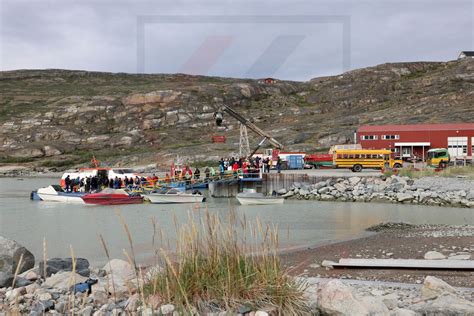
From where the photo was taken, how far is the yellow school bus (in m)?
53.8

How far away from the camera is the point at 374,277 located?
12.5m


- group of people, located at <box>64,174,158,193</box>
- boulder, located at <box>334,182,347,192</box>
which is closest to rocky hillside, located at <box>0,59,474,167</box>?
group of people, located at <box>64,174,158,193</box>

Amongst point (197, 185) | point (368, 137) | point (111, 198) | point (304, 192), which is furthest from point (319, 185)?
point (368, 137)

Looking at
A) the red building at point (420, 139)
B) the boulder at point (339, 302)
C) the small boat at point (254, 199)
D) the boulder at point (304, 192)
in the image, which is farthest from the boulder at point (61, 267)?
the red building at point (420, 139)

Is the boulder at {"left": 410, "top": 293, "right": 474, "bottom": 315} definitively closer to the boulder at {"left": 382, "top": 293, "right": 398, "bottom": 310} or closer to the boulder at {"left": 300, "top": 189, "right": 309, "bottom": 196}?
the boulder at {"left": 382, "top": 293, "right": 398, "bottom": 310}

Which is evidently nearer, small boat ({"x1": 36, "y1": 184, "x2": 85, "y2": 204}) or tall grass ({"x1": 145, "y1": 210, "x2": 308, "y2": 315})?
tall grass ({"x1": 145, "y1": 210, "x2": 308, "y2": 315})

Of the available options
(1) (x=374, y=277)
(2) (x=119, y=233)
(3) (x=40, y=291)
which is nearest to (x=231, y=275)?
(3) (x=40, y=291)

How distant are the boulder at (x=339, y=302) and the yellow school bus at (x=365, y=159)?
4772cm

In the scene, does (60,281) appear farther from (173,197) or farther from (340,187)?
(340,187)

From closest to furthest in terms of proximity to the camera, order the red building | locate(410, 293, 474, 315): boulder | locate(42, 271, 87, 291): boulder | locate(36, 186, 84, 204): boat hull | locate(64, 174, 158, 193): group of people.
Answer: locate(410, 293, 474, 315): boulder, locate(42, 271, 87, 291): boulder, locate(36, 186, 84, 204): boat hull, locate(64, 174, 158, 193): group of people, the red building

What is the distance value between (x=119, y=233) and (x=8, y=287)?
14265mm

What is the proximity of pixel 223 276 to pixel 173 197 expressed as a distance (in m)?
30.6

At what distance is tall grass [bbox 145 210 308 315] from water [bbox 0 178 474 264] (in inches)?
375

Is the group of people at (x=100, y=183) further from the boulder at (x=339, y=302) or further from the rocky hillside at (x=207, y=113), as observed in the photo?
the rocky hillside at (x=207, y=113)
